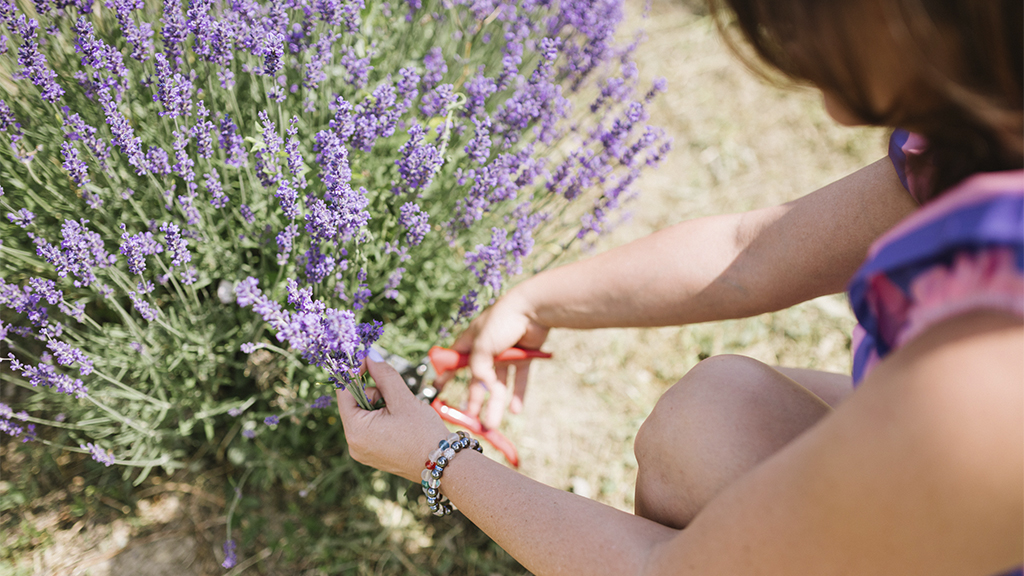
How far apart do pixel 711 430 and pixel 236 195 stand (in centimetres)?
130

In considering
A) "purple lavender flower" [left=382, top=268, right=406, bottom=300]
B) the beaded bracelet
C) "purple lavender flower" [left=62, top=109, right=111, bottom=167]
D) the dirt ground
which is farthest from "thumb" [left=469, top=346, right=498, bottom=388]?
"purple lavender flower" [left=62, top=109, right=111, bottom=167]

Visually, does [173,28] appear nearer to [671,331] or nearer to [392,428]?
[392,428]

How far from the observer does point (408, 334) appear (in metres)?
2.08

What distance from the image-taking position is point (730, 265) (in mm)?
1581

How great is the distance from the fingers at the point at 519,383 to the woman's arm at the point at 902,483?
892 millimetres

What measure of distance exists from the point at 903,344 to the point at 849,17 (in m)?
0.40

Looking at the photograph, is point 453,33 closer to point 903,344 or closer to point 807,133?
point 903,344

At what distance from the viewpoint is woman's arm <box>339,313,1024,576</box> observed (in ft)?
2.45

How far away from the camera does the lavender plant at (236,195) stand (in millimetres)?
1282

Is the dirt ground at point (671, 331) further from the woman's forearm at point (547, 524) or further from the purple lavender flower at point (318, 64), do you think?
the purple lavender flower at point (318, 64)

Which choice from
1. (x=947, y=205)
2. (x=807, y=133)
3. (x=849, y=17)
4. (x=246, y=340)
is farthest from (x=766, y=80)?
(x=807, y=133)

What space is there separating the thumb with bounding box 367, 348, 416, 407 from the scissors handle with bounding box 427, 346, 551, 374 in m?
0.30

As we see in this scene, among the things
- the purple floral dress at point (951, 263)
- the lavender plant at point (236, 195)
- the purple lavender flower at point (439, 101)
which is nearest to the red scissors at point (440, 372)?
the lavender plant at point (236, 195)

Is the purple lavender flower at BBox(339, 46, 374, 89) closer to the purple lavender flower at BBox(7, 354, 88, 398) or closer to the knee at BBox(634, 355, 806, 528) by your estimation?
the purple lavender flower at BBox(7, 354, 88, 398)
